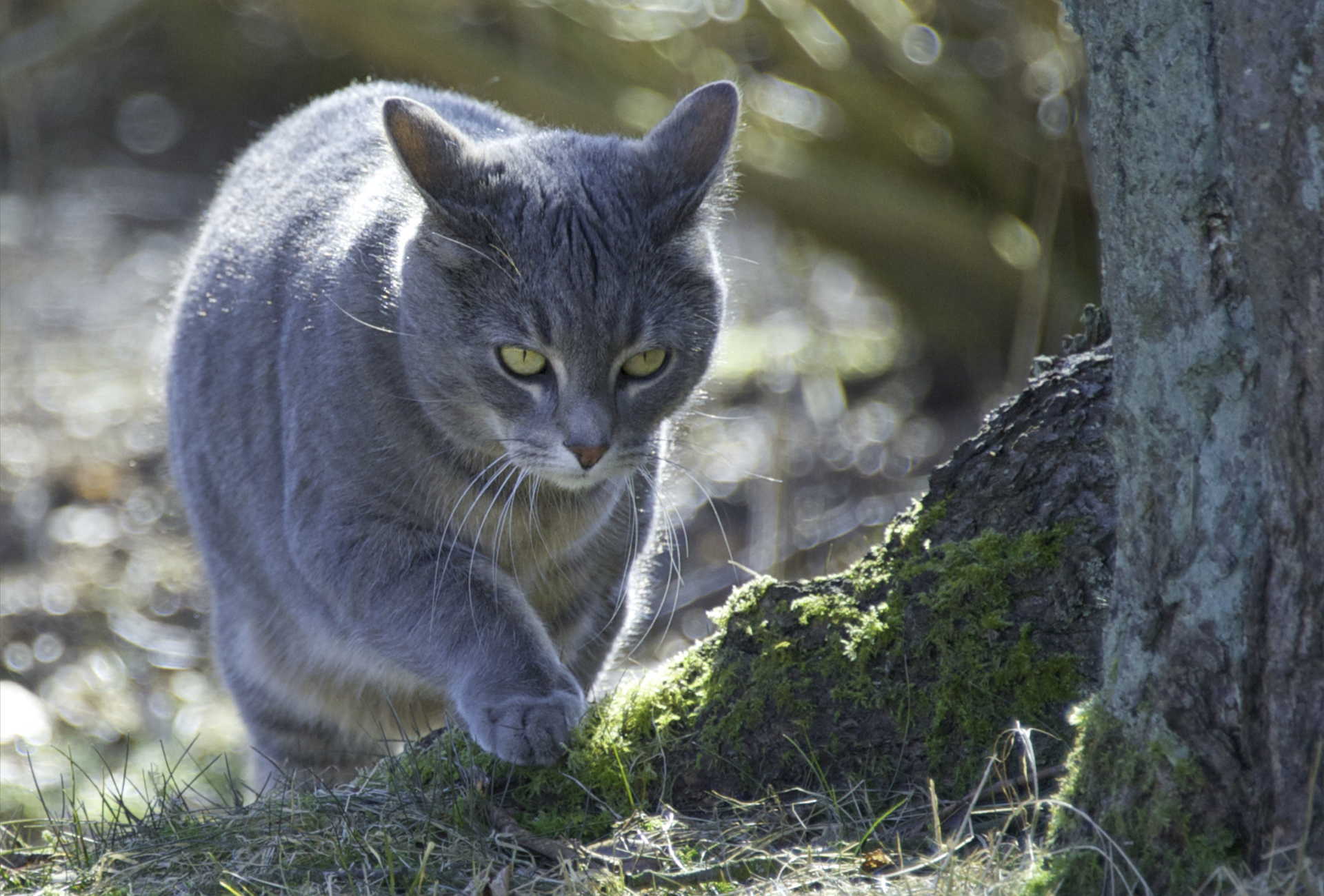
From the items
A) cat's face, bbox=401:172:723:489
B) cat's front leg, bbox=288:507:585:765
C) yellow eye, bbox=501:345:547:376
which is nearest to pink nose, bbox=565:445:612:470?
cat's face, bbox=401:172:723:489

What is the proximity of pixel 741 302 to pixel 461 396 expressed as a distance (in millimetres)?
4855

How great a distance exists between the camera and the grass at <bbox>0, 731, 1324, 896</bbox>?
1.78 metres

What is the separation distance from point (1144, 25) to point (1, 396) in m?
5.87

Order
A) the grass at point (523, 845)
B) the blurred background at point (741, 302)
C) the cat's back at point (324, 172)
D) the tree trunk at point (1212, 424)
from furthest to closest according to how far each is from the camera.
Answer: the blurred background at point (741, 302), the cat's back at point (324, 172), the grass at point (523, 845), the tree trunk at point (1212, 424)

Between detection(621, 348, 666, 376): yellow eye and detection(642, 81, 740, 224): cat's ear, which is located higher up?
detection(642, 81, 740, 224): cat's ear

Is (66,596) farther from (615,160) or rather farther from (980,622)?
(980,622)

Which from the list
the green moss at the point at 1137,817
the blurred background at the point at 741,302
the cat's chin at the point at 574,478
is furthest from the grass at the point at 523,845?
the blurred background at the point at 741,302

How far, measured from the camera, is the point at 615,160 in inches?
107

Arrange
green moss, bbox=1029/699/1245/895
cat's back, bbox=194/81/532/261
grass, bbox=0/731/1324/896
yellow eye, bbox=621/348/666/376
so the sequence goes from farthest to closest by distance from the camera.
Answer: cat's back, bbox=194/81/532/261
yellow eye, bbox=621/348/666/376
grass, bbox=0/731/1324/896
green moss, bbox=1029/699/1245/895

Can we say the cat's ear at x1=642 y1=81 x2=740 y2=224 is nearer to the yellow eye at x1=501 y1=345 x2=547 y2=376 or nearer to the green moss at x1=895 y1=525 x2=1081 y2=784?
the yellow eye at x1=501 y1=345 x2=547 y2=376

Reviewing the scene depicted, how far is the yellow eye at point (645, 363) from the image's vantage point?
261cm

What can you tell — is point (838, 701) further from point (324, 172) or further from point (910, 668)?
point (324, 172)

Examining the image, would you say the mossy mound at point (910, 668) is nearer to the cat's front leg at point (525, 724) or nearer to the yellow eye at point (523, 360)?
the cat's front leg at point (525, 724)

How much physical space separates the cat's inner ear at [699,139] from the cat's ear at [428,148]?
1.42 ft
